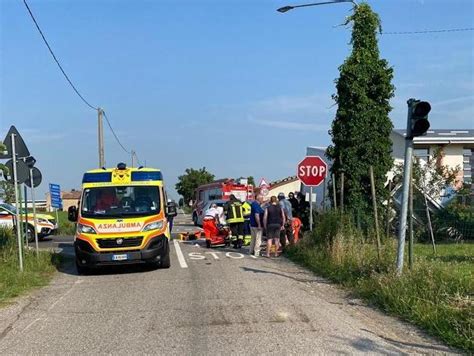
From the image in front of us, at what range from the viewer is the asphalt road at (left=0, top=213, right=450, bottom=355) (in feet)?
21.1

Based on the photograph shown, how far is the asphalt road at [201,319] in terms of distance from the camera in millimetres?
6445

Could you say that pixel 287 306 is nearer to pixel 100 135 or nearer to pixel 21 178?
pixel 21 178

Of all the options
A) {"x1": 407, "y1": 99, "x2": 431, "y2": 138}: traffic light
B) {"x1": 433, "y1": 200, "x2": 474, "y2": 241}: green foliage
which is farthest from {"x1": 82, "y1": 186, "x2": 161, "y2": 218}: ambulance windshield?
{"x1": 433, "y1": 200, "x2": 474, "y2": 241}: green foliage

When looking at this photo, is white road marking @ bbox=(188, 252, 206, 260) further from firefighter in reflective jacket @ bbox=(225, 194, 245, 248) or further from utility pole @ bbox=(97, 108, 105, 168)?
utility pole @ bbox=(97, 108, 105, 168)

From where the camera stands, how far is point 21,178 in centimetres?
1286

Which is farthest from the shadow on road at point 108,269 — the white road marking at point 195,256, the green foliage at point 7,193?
the green foliage at point 7,193

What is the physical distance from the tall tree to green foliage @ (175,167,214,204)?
77.6 meters

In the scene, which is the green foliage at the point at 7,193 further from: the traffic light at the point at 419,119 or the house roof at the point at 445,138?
the house roof at the point at 445,138

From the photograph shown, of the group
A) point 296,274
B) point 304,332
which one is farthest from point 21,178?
point 304,332

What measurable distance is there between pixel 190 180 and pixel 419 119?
88233mm

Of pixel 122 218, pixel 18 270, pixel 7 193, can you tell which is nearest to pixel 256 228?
pixel 122 218

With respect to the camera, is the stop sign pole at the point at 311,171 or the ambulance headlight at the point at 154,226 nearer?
the ambulance headlight at the point at 154,226

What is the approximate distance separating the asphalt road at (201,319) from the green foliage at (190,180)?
84.3m

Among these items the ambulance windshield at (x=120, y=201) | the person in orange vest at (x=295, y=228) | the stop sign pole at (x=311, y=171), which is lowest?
the person in orange vest at (x=295, y=228)
